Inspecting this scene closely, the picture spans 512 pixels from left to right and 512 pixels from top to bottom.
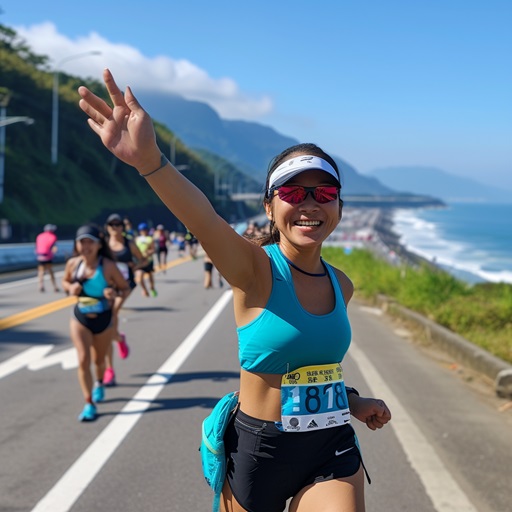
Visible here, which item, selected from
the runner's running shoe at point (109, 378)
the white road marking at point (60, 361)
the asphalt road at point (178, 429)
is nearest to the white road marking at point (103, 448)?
the asphalt road at point (178, 429)

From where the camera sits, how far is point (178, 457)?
19.2 feet

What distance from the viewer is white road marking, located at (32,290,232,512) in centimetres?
488

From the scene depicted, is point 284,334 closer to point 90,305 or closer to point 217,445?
point 217,445

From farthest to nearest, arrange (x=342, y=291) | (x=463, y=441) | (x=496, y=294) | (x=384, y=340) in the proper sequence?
(x=496, y=294), (x=384, y=340), (x=463, y=441), (x=342, y=291)

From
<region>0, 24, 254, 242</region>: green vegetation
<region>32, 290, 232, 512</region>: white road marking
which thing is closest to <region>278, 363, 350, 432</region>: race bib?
<region>32, 290, 232, 512</region>: white road marking

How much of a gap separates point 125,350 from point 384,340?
4.74 metres

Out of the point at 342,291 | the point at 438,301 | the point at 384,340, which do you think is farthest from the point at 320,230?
the point at 438,301

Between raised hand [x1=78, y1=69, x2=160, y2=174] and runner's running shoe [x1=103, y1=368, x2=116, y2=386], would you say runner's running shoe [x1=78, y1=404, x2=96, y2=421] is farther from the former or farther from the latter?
raised hand [x1=78, y1=69, x2=160, y2=174]

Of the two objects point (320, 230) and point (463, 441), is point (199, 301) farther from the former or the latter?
point (320, 230)

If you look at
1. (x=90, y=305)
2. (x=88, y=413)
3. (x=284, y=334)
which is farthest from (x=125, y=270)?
(x=284, y=334)

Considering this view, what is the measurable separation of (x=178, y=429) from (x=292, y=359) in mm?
4155

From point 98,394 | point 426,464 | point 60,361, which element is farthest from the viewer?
point 60,361

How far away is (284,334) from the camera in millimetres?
2676

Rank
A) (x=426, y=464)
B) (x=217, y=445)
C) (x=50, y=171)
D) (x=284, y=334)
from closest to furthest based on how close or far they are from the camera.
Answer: (x=284, y=334), (x=217, y=445), (x=426, y=464), (x=50, y=171)
